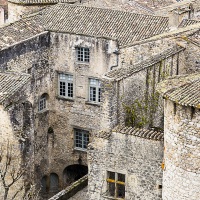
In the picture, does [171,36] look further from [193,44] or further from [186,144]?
[186,144]

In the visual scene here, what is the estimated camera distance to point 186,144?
37500 millimetres

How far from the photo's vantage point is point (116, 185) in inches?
1656

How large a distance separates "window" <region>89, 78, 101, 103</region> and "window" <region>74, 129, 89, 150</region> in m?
2.26

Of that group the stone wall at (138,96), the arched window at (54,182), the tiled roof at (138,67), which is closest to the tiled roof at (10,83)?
the tiled roof at (138,67)

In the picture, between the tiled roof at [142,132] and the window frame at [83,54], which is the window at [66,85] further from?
the tiled roof at [142,132]

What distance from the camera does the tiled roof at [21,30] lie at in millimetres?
50700

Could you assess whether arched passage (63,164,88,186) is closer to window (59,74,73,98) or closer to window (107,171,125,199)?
window (59,74,73,98)

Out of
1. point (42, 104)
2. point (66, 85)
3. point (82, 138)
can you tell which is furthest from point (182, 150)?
point (42, 104)

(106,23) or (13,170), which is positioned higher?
(106,23)

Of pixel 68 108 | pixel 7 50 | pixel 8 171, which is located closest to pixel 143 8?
pixel 68 108

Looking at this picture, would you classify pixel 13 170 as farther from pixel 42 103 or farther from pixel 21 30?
pixel 21 30

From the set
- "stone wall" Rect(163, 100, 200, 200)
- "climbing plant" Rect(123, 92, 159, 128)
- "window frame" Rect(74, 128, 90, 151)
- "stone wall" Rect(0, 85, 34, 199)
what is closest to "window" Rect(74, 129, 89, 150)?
"window frame" Rect(74, 128, 90, 151)

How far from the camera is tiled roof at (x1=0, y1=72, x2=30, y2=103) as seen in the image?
1793 inches

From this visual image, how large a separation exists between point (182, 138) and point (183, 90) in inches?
81.5
